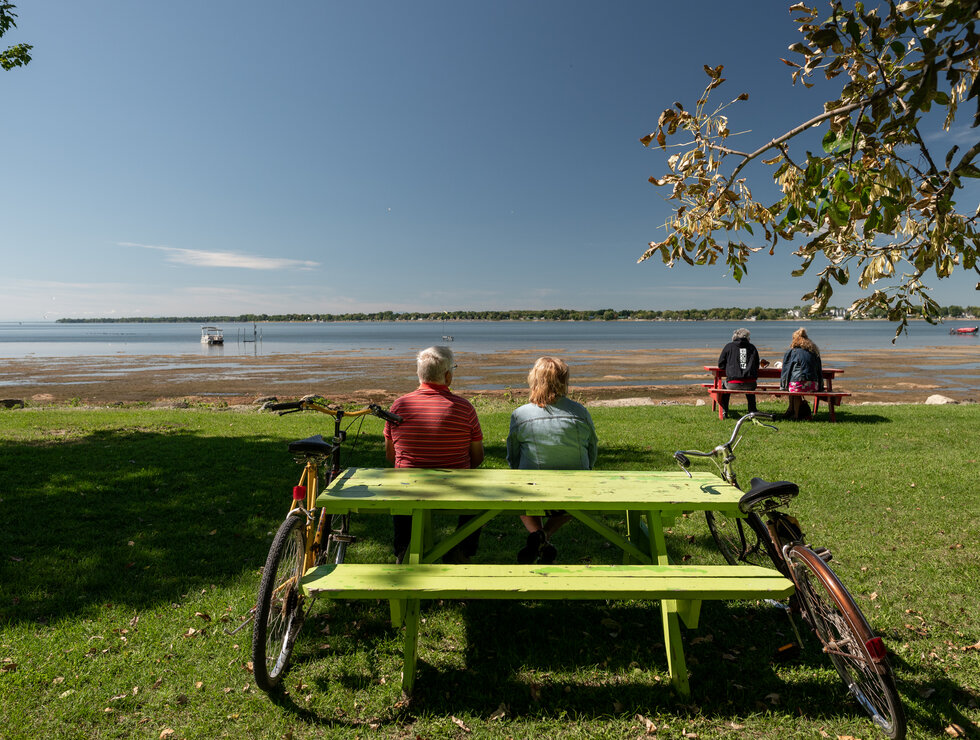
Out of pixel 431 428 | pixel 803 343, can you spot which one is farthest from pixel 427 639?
pixel 803 343

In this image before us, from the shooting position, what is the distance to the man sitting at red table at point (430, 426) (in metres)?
4.13

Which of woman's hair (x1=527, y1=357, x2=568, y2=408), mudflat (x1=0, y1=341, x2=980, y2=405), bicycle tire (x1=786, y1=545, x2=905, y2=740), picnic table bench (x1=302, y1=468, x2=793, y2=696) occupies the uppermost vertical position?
woman's hair (x1=527, y1=357, x2=568, y2=408)

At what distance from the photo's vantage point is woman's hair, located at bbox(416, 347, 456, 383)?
413 centimetres

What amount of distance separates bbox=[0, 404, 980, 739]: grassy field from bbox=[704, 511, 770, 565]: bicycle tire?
234 mm

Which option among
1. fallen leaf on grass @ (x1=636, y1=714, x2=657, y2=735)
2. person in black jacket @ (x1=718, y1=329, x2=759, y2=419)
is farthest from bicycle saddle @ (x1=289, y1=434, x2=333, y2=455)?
person in black jacket @ (x1=718, y1=329, x2=759, y2=419)

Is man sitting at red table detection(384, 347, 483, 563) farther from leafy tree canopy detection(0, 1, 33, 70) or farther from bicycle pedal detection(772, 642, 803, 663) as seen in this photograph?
leafy tree canopy detection(0, 1, 33, 70)

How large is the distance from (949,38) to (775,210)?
1.30 metres

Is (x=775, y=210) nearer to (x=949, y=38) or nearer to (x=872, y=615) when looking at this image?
(x=949, y=38)

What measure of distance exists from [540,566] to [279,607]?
155 cm

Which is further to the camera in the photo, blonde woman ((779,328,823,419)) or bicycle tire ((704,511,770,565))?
blonde woman ((779,328,823,419))

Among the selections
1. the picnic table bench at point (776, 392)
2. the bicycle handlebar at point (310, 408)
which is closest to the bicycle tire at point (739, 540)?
the bicycle handlebar at point (310, 408)

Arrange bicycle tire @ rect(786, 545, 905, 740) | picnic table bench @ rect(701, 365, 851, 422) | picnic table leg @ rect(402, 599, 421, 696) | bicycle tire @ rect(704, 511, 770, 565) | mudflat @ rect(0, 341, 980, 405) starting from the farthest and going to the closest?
1. mudflat @ rect(0, 341, 980, 405)
2. picnic table bench @ rect(701, 365, 851, 422)
3. bicycle tire @ rect(704, 511, 770, 565)
4. picnic table leg @ rect(402, 599, 421, 696)
5. bicycle tire @ rect(786, 545, 905, 740)

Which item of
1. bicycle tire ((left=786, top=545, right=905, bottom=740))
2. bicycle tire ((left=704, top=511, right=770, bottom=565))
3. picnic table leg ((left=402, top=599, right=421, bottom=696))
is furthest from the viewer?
bicycle tire ((left=704, top=511, right=770, bottom=565))

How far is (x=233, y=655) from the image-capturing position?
3561 millimetres
